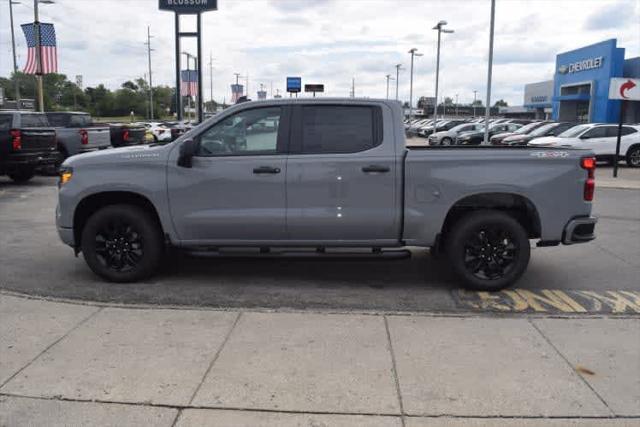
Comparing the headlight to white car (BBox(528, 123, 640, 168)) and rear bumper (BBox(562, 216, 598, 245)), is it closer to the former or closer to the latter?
rear bumper (BBox(562, 216, 598, 245))

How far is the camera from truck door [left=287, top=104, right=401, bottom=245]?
5918mm

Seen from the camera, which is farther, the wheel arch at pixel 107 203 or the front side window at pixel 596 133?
the front side window at pixel 596 133

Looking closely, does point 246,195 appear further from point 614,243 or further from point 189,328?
point 614,243

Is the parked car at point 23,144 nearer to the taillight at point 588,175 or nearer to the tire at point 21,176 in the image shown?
the tire at point 21,176

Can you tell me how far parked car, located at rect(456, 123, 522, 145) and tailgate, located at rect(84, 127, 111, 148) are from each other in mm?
19413

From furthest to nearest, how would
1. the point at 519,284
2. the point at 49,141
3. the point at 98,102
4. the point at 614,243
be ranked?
the point at 98,102 → the point at 49,141 → the point at 614,243 → the point at 519,284

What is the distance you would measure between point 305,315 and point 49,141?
40.0 ft

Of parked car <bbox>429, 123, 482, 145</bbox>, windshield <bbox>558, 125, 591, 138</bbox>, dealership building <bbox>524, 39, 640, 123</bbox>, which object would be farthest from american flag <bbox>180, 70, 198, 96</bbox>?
dealership building <bbox>524, 39, 640, 123</bbox>

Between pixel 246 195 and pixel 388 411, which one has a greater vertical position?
pixel 246 195

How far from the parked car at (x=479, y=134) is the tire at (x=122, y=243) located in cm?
2798

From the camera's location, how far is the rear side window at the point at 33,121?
608 inches

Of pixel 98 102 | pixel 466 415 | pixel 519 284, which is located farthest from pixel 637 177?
pixel 98 102

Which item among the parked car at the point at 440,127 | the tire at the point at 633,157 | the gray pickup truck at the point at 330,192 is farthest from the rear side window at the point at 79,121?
the parked car at the point at 440,127

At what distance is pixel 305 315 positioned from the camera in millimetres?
5352
